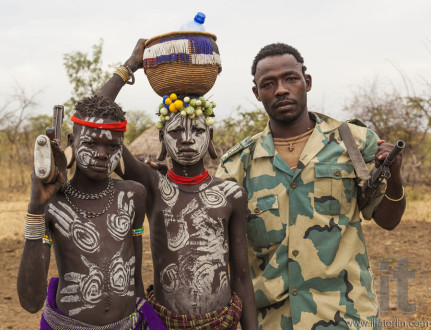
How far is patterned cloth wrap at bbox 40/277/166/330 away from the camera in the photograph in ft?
7.25

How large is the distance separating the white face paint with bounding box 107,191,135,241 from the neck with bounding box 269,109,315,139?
1134mm

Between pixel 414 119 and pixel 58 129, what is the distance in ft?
43.1

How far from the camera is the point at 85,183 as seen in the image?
2.37m

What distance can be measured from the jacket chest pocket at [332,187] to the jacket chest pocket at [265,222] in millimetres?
247

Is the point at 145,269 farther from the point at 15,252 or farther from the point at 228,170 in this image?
the point at 228,170

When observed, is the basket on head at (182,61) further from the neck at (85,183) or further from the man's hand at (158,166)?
the neck at (85,183)

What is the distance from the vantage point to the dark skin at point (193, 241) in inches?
98.3

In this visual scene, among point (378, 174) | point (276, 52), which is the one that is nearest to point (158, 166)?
point (276, 52)

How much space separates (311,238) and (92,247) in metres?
1.28

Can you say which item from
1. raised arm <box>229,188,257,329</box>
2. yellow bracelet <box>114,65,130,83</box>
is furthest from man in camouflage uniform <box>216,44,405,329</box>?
yellow bracelet <box>114,65,130,83</box>

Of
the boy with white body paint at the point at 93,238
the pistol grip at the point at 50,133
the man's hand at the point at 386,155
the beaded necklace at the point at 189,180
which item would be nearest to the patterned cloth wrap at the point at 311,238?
the man's hand at the point at 386,155

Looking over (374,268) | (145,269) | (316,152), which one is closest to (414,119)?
(374,268)

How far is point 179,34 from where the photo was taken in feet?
8.14

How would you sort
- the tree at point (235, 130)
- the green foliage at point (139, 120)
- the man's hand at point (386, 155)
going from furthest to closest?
1. the green foliage at point (139, 120)
2. the tree at point (235, 130)
3. the man's hand at point (386, 155)
